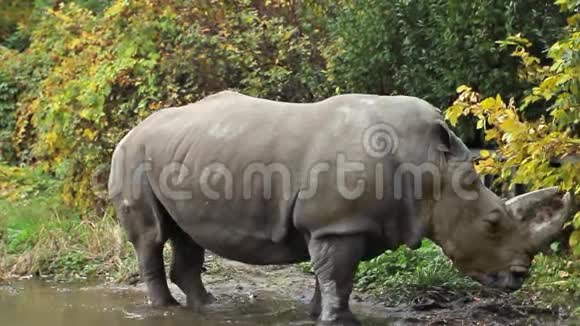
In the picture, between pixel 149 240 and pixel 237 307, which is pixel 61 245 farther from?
pixel 237 307

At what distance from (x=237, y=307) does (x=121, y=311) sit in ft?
2.98

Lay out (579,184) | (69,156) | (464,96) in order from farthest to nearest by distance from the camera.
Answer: (69,156), (464,96), (579,184)

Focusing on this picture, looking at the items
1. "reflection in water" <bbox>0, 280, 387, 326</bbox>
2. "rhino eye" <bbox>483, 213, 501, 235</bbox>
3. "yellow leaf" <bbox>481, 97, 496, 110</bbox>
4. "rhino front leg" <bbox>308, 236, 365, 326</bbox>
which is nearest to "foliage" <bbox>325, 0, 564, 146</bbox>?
"yellow leaf" <bbox>481, 97, 496, 110</bbox>

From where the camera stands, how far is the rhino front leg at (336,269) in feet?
21.4

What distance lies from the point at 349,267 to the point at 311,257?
261mm

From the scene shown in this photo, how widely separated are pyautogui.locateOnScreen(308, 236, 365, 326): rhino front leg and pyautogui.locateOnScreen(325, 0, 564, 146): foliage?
301 cm

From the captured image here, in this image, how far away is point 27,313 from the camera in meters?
8.03

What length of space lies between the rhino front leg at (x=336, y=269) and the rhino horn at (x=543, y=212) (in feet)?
3.53

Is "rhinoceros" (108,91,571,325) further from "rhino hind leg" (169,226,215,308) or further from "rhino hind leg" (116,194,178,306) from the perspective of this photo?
"rhino hind leg" (169,226,215,308)

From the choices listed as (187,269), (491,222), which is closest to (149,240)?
(187,269)

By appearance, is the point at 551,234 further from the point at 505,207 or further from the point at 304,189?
the point at 304,189

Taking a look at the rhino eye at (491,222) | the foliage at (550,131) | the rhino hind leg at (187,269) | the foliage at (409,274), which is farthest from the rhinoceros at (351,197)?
the foliage at (409,274)

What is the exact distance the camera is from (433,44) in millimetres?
9539

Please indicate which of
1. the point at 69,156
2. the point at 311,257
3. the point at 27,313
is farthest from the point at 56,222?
the point at 311,257
